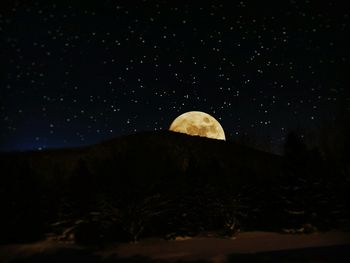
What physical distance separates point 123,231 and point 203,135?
28.7 m

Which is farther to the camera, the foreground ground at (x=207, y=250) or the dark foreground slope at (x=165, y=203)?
the dark foreground slope at (x=165, y=203)

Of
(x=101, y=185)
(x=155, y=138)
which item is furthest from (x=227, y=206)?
(x=155, y=138)

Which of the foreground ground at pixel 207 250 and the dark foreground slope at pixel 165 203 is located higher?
the dark foreground slope at pixel 165 203

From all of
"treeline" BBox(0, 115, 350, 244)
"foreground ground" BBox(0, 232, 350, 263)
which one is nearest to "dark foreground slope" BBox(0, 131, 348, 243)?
"treeline" BBox(0, 115, 350, 244)

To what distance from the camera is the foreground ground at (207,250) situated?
11.2 m

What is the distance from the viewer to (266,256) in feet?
36.8

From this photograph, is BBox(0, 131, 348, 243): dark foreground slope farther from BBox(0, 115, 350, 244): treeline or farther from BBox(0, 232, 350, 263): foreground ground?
BBox(0, 232, 350, 263): foreground ground

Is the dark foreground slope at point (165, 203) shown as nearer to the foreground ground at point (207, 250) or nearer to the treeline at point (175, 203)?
the treeline at point (175, 203)

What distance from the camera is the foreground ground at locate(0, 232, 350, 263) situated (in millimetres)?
11242

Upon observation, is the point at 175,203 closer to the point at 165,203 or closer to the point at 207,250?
the point at 165,203

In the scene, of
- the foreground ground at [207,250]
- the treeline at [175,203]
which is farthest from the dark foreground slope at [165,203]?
the foreground ground at [207,250]

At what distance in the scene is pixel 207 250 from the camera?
544 inches

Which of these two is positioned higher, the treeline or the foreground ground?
the treeline

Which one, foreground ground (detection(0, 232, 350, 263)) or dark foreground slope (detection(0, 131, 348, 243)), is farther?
dark foreground slope (detection(0, 131, 348, 243))
